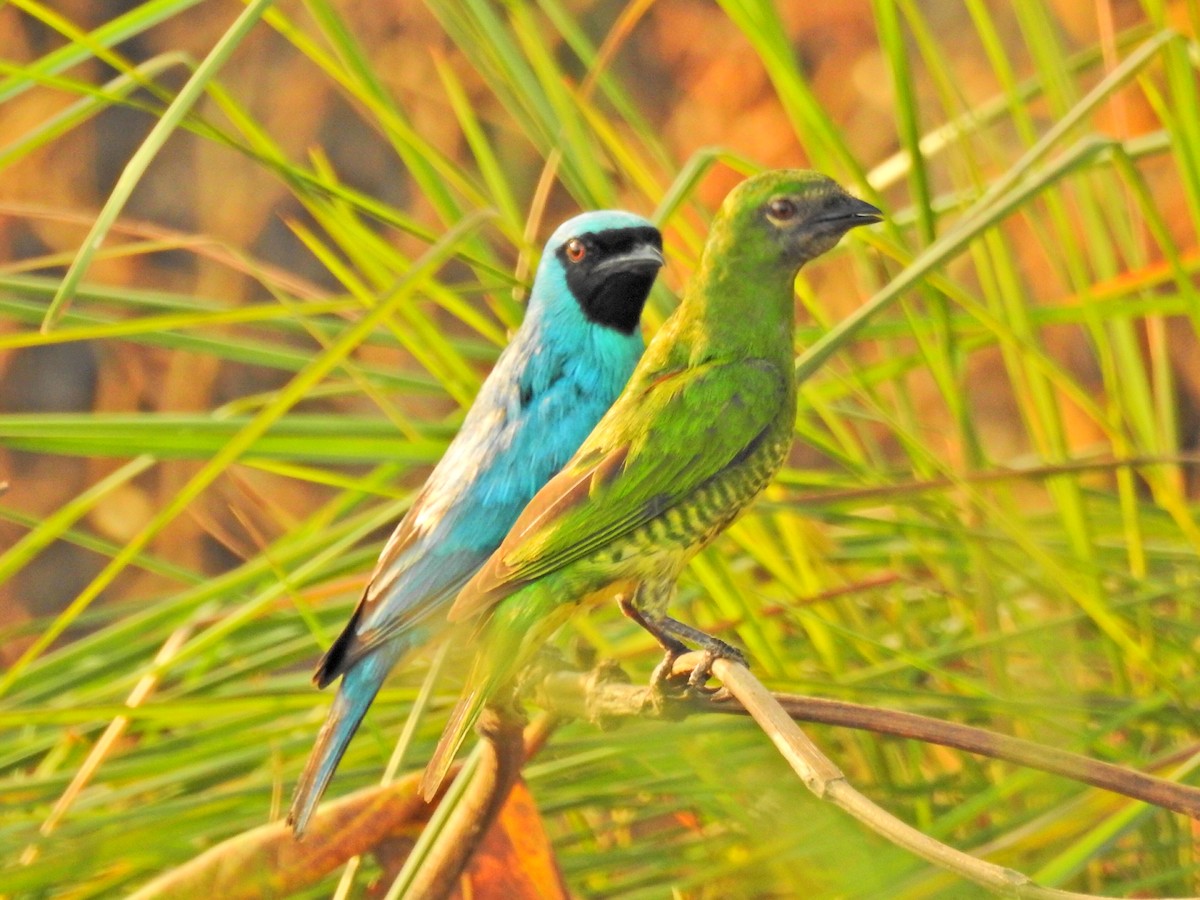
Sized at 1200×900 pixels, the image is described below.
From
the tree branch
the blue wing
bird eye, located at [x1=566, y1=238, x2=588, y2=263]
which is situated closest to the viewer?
the tree branch

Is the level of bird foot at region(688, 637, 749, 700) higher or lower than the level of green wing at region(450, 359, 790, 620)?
lower

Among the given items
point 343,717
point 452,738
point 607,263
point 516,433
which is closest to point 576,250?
point 607,263

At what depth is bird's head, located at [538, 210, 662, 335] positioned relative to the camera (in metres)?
1.52

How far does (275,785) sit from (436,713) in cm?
28

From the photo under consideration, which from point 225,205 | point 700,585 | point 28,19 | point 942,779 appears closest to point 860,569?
point 700,585

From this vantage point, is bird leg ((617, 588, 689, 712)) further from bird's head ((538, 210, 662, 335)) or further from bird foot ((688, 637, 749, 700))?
bird's head ((538, 210, 662, 335))

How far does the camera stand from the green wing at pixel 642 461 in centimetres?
102

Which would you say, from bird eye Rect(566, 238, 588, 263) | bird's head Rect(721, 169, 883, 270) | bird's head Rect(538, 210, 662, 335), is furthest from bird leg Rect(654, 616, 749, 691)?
bird eye Rect(566, 238, 588, 263)

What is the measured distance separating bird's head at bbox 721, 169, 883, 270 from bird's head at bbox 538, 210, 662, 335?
0.42 meters

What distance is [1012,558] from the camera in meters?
1.71

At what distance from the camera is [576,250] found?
1.65 meters

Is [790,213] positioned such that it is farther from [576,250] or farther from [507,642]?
[576,250]

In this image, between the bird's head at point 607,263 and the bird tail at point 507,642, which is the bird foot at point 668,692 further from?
the bird's head at point 607,263

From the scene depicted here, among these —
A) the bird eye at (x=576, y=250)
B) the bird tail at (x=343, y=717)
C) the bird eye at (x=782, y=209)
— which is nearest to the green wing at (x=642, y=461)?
the bird eye at (x=782, y=209)
